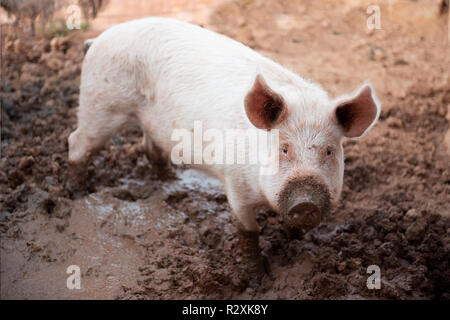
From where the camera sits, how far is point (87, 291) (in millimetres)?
3320

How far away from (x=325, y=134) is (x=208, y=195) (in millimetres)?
1811

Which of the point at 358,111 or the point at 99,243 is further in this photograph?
the point at 99,243

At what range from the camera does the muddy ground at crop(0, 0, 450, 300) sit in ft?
11.4

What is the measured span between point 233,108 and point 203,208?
123cm

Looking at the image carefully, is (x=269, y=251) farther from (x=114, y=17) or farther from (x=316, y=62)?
(x=114, y=17)

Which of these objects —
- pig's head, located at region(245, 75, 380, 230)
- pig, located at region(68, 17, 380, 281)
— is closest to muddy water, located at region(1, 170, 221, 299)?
pig, located at region(68, 17, 380, 281)

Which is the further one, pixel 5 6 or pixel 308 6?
A: pixel 308 6

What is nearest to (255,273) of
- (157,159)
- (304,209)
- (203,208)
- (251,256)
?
(251,256)

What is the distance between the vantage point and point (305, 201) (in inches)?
106

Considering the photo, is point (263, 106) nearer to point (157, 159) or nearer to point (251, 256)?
point (251, 256)

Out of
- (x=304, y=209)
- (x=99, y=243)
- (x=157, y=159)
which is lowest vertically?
(x=99, y=243)

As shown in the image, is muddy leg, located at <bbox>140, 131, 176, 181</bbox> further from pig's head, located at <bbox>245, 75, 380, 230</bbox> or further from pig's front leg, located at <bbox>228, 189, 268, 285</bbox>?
pig's head, located at <bbox>245, 75, 380, 230</bbox>

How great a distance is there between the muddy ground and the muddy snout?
0.88m

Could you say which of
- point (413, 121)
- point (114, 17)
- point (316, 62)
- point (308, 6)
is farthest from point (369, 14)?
point (114, 17)
